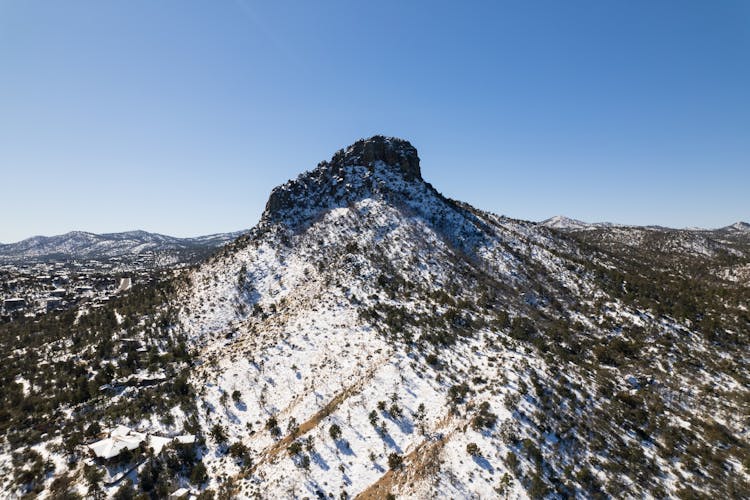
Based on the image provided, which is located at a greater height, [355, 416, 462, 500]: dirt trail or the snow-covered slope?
the snow-covered slope

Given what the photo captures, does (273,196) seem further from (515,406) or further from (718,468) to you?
(718,468)

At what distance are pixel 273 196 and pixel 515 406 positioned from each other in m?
63.1

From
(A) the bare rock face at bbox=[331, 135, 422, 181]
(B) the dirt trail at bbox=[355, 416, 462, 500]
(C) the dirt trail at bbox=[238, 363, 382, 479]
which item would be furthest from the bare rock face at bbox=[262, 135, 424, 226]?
(B) the dirt trail at bbox=[355, 416, 462, 500]

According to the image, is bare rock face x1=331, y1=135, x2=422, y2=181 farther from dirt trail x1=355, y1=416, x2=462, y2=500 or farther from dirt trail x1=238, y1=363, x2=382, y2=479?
dirt trail x1=355, y1=416, x2=462, y2=500

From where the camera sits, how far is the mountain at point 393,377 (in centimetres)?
2027

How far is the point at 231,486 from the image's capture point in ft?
65.5

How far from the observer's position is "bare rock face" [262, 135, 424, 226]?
6912 cm

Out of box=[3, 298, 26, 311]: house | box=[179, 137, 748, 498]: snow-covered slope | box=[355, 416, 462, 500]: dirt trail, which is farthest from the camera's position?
box=[3, 298, 26, 311]: house

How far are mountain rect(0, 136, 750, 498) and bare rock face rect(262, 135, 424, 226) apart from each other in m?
8.63

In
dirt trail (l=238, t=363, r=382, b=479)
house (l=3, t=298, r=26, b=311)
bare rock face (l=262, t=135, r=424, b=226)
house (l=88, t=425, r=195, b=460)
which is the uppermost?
house (l=3, t=298, r=26, b=311)

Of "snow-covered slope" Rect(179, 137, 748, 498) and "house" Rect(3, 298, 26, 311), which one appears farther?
"house" Rect(3, 298, 26, 311)

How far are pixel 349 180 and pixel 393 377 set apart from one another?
175 ft

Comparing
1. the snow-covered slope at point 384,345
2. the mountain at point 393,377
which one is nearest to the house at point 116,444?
the mountain at point 393,377

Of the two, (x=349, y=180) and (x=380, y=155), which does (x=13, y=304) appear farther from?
(x=380, y=155)
